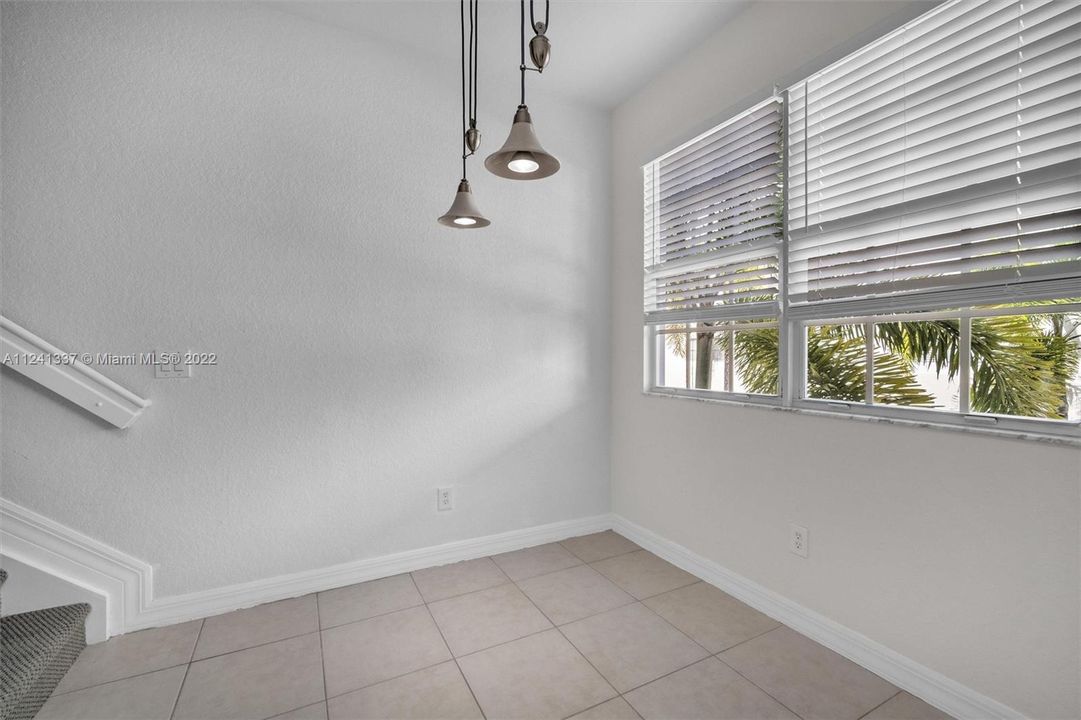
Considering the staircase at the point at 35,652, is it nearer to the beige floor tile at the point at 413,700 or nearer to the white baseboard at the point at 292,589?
the white baseboard at the point at 292,589

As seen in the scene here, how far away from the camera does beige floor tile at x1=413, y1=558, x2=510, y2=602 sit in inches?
93.7

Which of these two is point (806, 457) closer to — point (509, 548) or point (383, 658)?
point (509, 548)

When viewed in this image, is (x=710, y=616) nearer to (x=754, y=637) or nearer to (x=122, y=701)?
(x=754, y=637)

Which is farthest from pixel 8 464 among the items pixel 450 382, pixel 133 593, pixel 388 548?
pixel 450 382

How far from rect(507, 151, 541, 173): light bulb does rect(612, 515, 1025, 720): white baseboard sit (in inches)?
80.8

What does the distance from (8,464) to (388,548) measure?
1.55 meters

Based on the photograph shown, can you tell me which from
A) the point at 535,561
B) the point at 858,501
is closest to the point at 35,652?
the point at 535,561

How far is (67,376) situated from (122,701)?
47.4 inches

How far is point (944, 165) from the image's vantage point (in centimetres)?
160

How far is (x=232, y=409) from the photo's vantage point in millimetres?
2223

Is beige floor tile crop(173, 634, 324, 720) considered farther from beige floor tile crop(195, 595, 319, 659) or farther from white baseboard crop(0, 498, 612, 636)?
white baseboard crop(0, 498, 612, 636)

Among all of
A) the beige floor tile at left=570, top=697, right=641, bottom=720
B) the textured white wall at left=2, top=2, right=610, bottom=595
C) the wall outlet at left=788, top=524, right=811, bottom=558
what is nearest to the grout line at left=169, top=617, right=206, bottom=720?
the textured white wall at left=2, top=2, right=610, bottom=595

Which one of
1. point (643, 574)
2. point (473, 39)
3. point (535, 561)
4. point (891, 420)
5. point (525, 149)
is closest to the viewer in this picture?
point (525, 149)

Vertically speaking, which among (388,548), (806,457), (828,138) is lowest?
(388,548)
